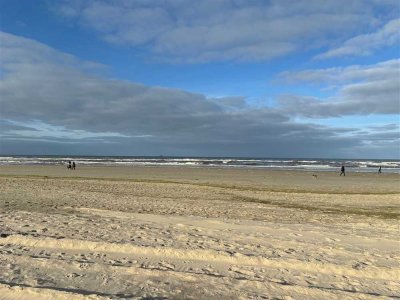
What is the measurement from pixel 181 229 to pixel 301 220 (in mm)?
4723

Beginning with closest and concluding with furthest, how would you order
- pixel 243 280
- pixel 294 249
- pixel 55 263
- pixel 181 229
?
1. pixel 243 280
2. pixel 55 263
3. pixel 294 249
4. pixel 181 229

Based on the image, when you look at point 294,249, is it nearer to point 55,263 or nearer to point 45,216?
point 55,263

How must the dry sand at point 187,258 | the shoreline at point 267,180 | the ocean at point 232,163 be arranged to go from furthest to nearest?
the ocean at point 232,163, the shoreline at point 267,180, the dry sand at point 187,258

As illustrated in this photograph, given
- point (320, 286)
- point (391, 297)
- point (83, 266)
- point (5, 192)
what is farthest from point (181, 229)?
point (5, 192)

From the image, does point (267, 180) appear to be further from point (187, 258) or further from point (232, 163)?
point (232, 163)

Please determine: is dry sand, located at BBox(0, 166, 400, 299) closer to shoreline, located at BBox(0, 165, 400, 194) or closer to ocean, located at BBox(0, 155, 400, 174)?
shoreline, located at BBox(0, 165, 400, 194)

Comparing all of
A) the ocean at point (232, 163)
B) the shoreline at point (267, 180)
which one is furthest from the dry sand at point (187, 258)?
the ocean at point (232, 163)

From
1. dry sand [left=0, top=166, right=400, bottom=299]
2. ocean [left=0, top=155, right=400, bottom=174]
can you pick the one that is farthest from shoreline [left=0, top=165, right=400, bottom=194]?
ocean [left=0, top=155, right=400, bottom=174]

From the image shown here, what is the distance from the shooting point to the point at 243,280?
19.0ft

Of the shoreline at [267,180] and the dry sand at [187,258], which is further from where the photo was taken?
the shoreline at [267,180]

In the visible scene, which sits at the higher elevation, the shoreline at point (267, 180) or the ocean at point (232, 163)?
the ocean at point (232, 163)

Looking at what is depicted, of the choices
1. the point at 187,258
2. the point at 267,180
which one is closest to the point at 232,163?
the point at 267,180

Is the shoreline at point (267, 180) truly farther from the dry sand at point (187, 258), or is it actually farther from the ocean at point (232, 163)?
the ocean at point (232, 163)

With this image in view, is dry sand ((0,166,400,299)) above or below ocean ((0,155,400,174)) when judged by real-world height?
below
